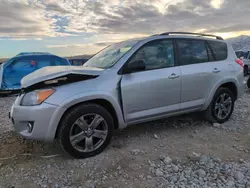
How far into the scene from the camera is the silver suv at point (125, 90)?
10.7 feet

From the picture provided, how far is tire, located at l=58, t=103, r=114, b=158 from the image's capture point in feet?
10.8

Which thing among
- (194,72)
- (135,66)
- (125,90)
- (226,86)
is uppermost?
(135,66)

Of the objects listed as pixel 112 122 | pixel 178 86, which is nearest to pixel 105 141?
pixel 112 122

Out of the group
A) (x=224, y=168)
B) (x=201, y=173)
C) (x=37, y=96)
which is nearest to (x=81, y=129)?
(x=37, y=96)

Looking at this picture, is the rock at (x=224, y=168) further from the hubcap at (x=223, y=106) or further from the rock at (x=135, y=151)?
the hubcap at (x=223, y=106)

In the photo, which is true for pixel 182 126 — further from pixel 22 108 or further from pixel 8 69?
pixel 8 69

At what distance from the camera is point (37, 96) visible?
3230mm

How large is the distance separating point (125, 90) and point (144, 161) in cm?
102

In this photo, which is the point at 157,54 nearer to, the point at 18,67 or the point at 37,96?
the point at 37,96

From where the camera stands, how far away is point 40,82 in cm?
327

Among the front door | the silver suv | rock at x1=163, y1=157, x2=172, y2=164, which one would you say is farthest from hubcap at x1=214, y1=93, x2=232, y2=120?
rock at x1=163, y1=157, x2=172, y2=164

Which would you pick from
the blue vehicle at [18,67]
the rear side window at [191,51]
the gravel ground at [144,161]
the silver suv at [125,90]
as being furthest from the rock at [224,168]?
the blue vehicle at [18,67]

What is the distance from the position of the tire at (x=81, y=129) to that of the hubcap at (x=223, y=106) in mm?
2328

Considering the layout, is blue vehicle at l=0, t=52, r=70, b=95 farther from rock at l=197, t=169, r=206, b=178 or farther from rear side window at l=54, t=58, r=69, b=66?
rock at l=197, t=169, r=206, b=178
